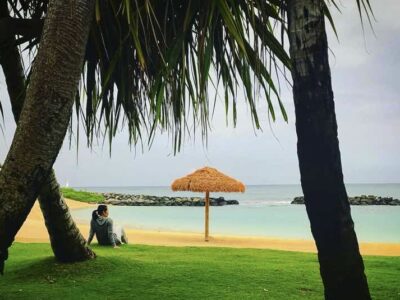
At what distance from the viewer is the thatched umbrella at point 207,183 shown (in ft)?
29.1

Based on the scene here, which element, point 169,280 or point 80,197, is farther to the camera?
point 80,197

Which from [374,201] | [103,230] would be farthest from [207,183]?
[374,201]

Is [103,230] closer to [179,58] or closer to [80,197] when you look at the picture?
[179,58]

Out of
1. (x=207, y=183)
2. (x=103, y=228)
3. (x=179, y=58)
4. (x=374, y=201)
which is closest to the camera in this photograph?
(x=179, y=58)

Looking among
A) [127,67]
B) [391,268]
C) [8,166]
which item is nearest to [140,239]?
[391,268]

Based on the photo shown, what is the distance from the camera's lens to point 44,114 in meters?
2.04

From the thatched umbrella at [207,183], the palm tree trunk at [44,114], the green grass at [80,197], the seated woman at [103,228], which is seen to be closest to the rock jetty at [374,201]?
the green grass at [80,197]

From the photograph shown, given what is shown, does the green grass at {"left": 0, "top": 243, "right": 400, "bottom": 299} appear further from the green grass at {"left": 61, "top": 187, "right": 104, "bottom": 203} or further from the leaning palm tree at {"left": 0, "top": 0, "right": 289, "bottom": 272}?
the green grass at {"left": 61, "top": 187, "right": 104, "bottom": 203}

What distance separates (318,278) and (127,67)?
2537 mm

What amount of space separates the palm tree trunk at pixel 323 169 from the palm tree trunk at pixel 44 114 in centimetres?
99

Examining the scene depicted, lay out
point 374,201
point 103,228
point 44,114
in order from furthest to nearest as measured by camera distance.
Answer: point 374,201
point 103,228
point 44,114

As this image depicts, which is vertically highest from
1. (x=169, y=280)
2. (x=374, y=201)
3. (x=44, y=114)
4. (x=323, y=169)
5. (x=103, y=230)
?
(x=44, y=114)

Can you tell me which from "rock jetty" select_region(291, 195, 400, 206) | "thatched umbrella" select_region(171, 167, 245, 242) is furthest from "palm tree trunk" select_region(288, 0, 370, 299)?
"rock jetty" select_region(291, 195, 400, 206)

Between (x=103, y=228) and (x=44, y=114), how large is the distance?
4603mm
